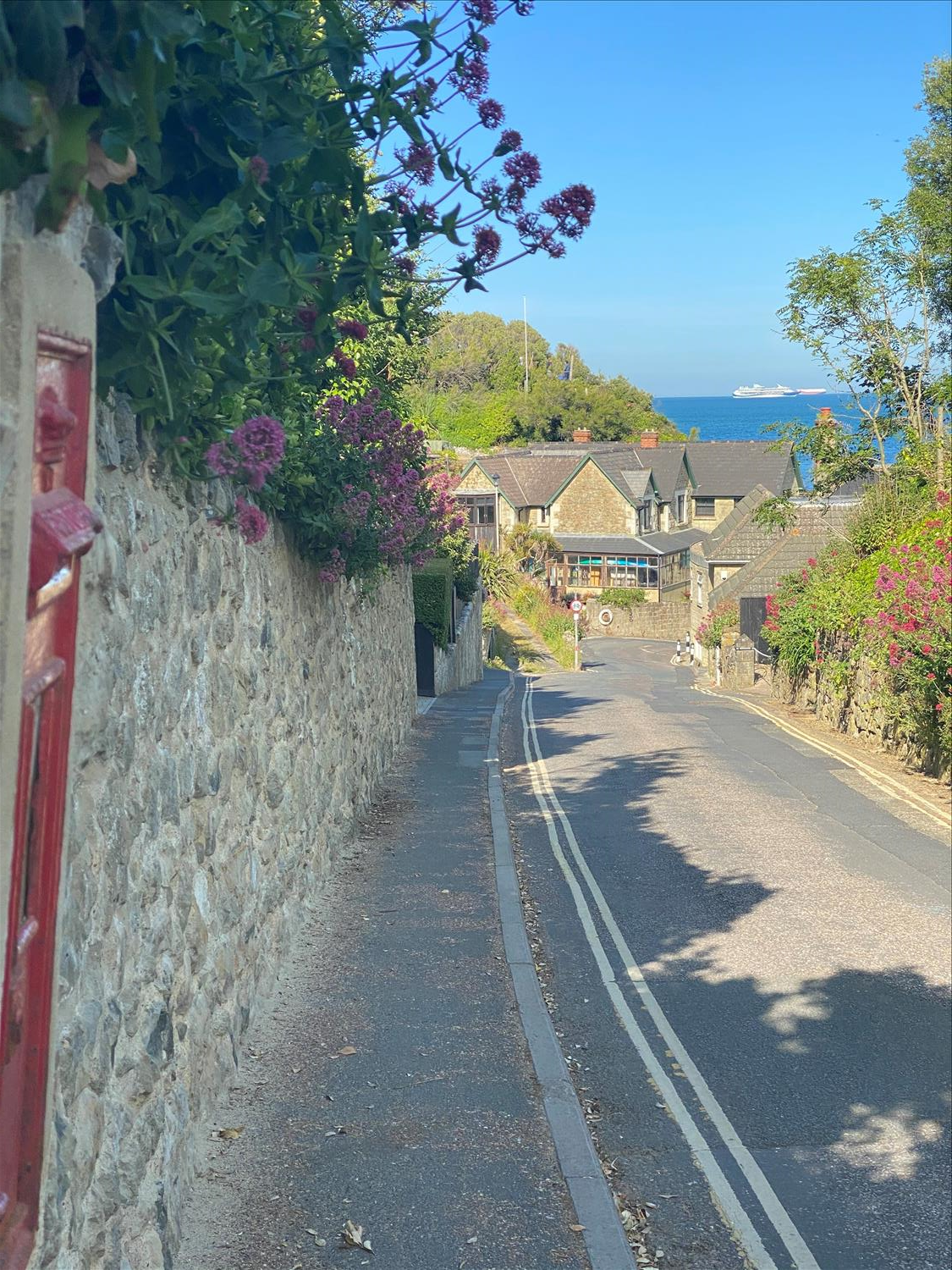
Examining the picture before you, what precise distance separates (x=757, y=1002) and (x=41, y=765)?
7880mm

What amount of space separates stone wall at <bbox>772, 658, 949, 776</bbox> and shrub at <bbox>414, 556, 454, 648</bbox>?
30.9ft

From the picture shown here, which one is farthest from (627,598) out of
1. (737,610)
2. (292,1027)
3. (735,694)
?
(292,1027)

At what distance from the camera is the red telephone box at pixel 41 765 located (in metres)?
3.07

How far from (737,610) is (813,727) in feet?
66.4

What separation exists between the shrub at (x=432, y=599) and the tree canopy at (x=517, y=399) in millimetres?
57843

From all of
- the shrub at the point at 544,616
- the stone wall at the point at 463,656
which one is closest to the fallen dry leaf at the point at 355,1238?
the stone wall at the point at 463,656

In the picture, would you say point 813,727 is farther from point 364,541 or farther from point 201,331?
point 201,331

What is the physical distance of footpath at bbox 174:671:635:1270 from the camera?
19.1ft

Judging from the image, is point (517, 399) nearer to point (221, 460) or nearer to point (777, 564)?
point (777, 564)

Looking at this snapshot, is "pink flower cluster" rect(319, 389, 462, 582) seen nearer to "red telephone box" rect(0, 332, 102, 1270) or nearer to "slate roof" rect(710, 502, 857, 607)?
"red telephone box" rect(0, 332, 102, 1270)

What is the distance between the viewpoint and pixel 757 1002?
32.7 feet

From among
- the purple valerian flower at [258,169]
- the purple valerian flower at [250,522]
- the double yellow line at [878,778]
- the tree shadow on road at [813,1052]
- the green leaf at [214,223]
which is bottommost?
the tree shadow on road at [813,1052]

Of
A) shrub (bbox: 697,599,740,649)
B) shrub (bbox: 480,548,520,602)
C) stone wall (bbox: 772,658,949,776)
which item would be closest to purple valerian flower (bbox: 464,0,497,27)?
stone wall (bbox: 772,658,949,776)

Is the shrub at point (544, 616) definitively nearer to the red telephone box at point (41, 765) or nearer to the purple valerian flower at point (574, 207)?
the purple valerian flower at point (574, 207)
